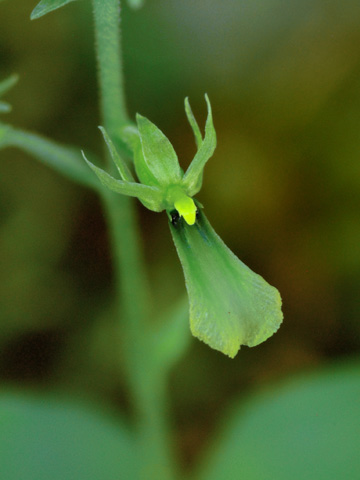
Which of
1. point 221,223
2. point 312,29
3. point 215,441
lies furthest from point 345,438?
point 312,29

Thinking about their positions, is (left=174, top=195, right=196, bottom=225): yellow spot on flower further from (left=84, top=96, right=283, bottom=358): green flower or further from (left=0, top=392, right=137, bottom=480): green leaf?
(left=0, top=392, right=137, bottom=480): green leaf

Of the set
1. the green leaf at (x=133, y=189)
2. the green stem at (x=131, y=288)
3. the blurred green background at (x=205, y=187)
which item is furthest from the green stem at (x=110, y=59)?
the blurred green background at (x=205, y=187)

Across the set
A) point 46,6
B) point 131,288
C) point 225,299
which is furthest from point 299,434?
point 46,6

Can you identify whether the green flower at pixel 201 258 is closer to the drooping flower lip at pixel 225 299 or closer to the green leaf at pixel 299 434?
the drooping flower lip at pixel 225 299

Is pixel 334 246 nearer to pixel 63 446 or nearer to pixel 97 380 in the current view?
pixel 97 380

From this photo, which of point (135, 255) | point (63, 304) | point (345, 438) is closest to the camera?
point (135, 255)

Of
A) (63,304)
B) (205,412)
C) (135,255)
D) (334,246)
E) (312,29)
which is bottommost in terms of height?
(205,412)

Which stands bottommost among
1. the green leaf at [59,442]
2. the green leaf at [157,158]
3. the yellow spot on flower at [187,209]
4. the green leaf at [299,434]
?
the green leaf at [59,442]

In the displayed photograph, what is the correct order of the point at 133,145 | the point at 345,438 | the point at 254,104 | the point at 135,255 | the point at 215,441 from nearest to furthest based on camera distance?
1. the point at 133,145
2. the point at 135,255
3. the point at 345,438
4. the point at 215,441
5. the point at 254,104
